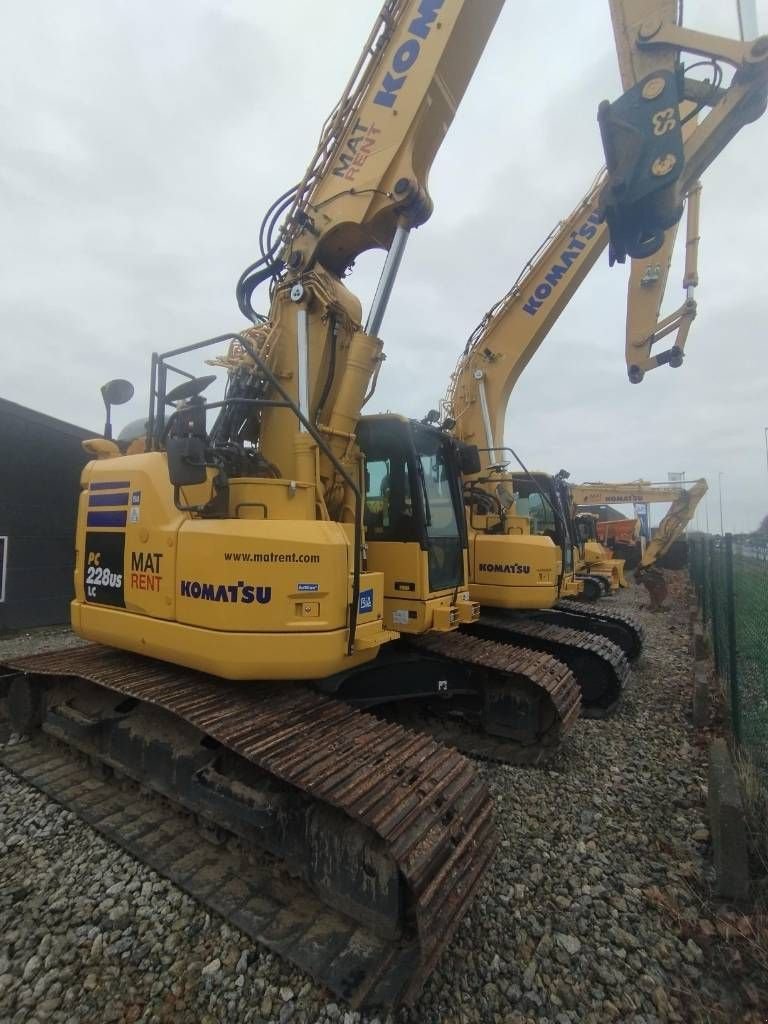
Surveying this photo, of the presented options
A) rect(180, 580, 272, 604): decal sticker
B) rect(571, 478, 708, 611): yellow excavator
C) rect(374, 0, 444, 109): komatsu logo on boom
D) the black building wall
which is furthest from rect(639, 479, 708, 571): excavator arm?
rect(180, 580, 272, 604): decal sticker

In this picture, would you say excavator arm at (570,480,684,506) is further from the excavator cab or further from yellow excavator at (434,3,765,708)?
the excavator cab

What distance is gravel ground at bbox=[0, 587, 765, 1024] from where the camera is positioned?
2395mm

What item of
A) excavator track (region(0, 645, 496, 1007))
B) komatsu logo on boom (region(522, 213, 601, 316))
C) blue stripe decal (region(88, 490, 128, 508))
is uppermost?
komatsu logo on boom (region(522, 213, 601, 316))

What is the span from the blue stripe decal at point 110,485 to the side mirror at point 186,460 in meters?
1.04

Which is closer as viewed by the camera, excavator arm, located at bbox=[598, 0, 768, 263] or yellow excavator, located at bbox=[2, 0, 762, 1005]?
yellow excavator, located at bbox=[2, 0, 762, 1005]

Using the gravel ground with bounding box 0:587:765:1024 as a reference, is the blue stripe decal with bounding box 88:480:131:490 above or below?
above

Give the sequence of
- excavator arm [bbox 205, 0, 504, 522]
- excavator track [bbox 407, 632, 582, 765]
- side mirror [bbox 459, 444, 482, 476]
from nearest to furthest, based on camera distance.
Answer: excavator arm [bbox 205, 0, 504, 522], excavator track [bbox 407, 632, 582, 765], side mirror [bbox 459, 444, 482, 476]

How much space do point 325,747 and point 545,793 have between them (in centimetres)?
225

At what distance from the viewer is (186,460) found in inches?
131

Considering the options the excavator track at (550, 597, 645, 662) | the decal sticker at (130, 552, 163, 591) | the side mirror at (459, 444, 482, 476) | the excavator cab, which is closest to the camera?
the decal sticker at (130, 552, 163, 591)

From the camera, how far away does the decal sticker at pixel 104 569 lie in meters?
4.18

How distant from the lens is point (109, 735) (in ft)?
13.4

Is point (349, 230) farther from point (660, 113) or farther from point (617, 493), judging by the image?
point (617, 493)

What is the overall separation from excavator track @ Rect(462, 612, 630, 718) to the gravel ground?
224 centimetres
